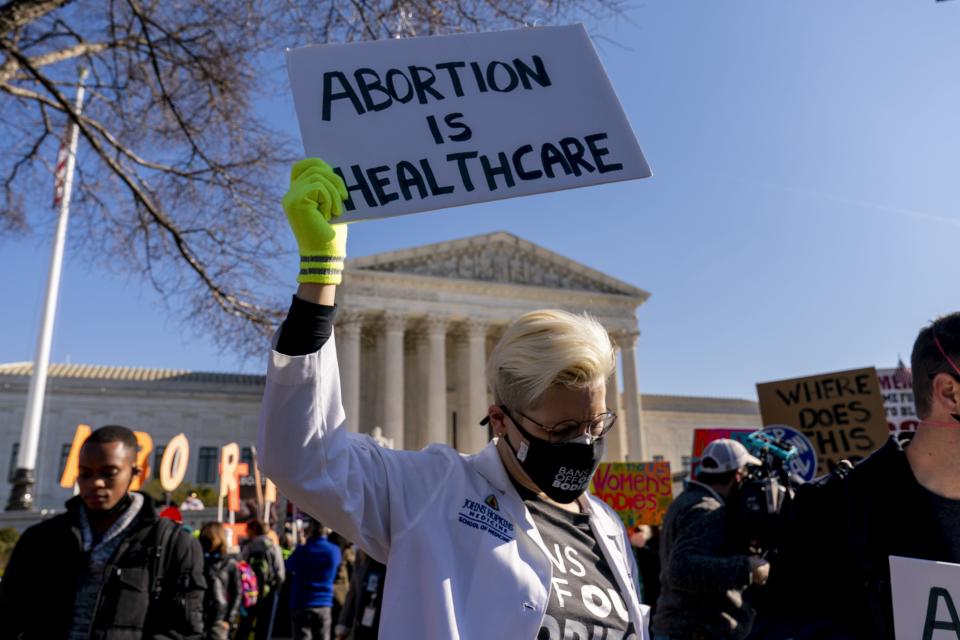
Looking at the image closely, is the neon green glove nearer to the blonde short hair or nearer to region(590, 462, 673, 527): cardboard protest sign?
the blonde short hair

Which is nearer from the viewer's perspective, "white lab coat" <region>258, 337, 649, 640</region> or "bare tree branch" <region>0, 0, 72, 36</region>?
"white lab coat" <region>258, 337, 649, 640</region>

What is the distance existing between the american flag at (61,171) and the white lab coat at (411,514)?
706 centimetres

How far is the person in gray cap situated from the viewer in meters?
3.60

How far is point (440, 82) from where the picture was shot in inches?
81.2

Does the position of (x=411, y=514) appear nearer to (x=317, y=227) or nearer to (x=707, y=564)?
(x=317, y=227)

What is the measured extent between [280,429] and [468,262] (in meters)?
43.6

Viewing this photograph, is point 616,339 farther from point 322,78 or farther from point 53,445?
point 322,78

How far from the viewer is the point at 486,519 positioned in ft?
5.73

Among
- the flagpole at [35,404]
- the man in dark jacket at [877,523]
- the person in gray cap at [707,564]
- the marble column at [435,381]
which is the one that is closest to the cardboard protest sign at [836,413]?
the person in gray cap at [707,564]

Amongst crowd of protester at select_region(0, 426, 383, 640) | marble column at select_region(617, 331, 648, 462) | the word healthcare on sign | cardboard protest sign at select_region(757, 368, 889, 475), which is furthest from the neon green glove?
marble column at select_region(617, 331, 648, 462)

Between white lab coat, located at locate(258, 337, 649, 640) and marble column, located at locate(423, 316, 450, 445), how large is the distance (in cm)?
3795

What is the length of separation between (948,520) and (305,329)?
63.3 inches

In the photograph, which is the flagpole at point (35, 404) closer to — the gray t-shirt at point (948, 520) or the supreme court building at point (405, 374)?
the gray t-shirt at point (948, 520)

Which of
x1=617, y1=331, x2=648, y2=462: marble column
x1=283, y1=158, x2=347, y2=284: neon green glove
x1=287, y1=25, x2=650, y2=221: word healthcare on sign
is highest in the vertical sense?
x1=617, y1=331, x2=648, y2=462: marble column
